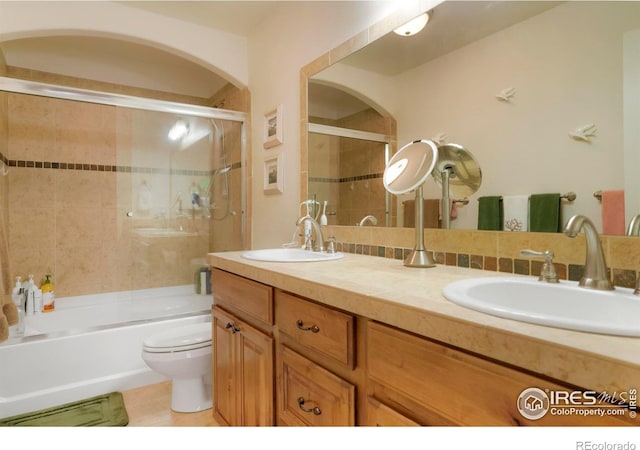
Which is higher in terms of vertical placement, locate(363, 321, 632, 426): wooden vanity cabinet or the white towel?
the white towel

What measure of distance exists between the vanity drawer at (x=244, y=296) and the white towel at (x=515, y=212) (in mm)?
808

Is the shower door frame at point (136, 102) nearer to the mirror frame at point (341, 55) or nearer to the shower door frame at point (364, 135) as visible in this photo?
the mirror frame at point (341, 55)

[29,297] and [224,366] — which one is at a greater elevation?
[29,297]

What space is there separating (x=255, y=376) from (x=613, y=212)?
1.21 meters

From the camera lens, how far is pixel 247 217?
270 centimetres

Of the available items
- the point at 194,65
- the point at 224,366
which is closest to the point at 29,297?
the point at 224,366

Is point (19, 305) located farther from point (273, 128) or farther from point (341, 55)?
point (341, 55)

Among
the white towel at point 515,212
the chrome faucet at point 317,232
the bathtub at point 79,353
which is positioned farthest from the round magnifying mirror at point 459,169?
the bathtub at point 79,353

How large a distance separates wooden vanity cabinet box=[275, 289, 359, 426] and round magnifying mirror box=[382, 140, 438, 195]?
1.93 ft

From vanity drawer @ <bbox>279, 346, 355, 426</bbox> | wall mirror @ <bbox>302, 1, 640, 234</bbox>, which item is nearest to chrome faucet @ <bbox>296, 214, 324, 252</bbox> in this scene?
wall mirror @ <bbox>302, 1, 640, 234</bbox>

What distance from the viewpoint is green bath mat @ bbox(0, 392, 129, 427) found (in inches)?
68.6

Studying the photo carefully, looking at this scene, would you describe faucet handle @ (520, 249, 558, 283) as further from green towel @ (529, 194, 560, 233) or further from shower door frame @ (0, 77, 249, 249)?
shower door frame @ (0, 77, 249, 249)

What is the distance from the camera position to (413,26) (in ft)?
4.58
